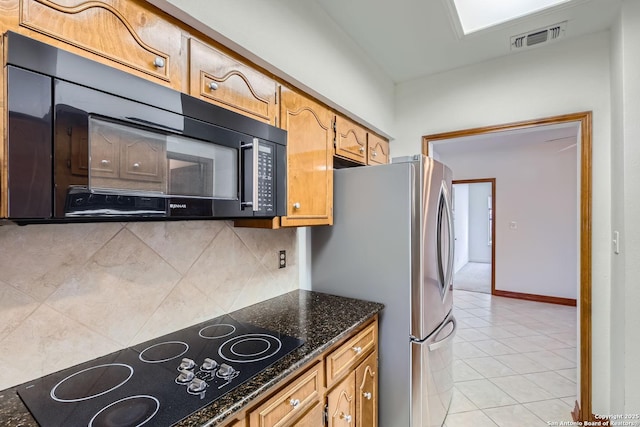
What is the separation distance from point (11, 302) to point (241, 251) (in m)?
0.89

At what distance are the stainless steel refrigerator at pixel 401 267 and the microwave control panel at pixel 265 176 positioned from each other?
667mm

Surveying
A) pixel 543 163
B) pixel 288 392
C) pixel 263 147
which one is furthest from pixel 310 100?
pixel 543 163

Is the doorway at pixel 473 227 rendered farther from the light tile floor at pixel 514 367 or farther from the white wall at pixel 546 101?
the white wall at pixel 546 101

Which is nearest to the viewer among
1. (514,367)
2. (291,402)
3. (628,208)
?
(291,402)

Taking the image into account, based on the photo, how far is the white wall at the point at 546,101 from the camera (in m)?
1.94

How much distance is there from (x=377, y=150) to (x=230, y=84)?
1594 mm

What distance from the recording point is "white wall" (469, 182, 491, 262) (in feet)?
26.4

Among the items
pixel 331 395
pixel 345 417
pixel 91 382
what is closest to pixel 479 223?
pixel 345 417

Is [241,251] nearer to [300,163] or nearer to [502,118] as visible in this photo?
[300,163]

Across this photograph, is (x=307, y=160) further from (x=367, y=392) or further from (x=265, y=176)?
(x=367, y=392)

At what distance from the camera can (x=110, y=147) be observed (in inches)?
31.5

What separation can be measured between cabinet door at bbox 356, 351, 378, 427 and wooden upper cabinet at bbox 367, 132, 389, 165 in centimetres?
147

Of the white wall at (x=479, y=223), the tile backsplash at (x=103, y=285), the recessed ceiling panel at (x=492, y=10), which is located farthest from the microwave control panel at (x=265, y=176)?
the white wall at (x=479, y=223)

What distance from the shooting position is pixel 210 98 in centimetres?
112
